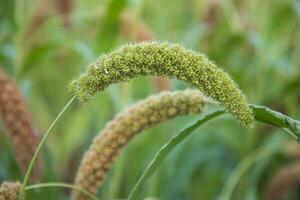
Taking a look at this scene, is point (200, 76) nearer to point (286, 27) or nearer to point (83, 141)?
point (83, 141)

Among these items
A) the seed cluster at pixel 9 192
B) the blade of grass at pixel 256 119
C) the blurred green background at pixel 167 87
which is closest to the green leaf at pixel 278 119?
the blade of grass at pixel 256 119

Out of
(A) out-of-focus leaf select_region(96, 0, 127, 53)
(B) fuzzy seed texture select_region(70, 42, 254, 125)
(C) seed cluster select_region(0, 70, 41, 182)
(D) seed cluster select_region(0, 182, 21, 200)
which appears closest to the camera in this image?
(B) fuzzy seed texture select_region(70, 42, 254, 125)

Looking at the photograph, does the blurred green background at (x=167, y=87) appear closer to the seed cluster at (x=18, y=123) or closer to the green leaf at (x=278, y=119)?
the seed cluster at (x=18, y=123)

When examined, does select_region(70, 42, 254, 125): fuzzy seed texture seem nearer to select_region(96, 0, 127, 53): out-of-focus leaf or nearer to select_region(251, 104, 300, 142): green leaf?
select_region(251, 104, 300, 142): green leaf

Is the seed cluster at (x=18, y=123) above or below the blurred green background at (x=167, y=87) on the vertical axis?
below

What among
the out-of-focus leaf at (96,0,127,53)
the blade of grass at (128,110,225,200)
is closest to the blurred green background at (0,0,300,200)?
the out-of-focus leaf at (96,0,127,53)

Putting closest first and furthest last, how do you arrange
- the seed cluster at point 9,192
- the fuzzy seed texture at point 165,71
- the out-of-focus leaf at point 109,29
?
the fuzzy seed texture at point 165,71, the seed cluster at point 9,192, the out-of-focus leaf at point 109,29

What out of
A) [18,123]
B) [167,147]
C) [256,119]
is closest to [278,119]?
[256,119]

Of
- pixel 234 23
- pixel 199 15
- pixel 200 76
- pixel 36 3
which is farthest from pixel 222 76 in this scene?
pixel 36 3
